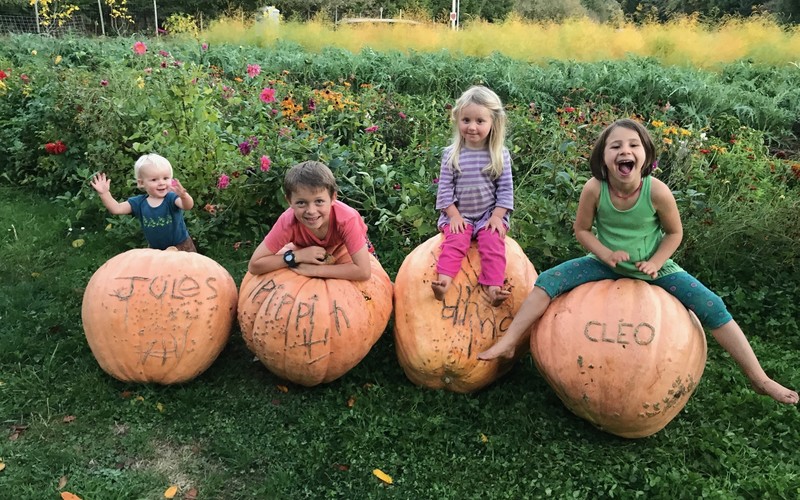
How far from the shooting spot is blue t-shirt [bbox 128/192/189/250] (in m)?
4.04

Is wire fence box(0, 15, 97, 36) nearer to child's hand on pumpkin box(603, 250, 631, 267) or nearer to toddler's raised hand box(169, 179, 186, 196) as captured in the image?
toddler's raised hand box(169, 179, 186, 196)

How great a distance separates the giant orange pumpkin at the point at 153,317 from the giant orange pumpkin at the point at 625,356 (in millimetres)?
1859

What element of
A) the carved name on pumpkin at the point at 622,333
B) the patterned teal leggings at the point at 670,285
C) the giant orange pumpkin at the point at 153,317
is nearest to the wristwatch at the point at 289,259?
the giant orange pumpkin at the point at 153,317

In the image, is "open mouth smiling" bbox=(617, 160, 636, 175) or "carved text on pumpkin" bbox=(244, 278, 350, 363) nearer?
"open mouth smiling" bbox=(617, 160, 636, 175)

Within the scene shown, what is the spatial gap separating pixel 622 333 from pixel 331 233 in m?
1.61

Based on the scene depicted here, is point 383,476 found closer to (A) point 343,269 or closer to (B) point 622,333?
(A) point 343,269

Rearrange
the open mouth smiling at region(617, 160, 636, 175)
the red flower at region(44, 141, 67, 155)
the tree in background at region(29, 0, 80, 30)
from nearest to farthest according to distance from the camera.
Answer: the open mouth smiling at region(617, 160, 636, 175) → the red flower at region(44, 141, 67, 155) → the tree in background at region(29, 0, 80, 30)

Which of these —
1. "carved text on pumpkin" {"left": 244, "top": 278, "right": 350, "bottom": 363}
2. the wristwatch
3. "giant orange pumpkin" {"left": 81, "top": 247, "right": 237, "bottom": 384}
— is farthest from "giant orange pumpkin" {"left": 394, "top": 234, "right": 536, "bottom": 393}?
"giant orange pumpkin" {"left": 81, "top": 247, "right": 237, "bottom": 384}

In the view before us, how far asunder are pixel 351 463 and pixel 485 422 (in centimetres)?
75

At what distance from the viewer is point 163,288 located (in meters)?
3.31

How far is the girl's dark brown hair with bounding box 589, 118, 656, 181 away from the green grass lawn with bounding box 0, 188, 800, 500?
1.27 metres

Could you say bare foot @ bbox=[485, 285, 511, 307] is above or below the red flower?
below

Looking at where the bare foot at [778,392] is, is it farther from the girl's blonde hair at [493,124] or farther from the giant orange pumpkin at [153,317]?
the giant orange pumpkin at [153,317]

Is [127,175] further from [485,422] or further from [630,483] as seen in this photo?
[630,483]
